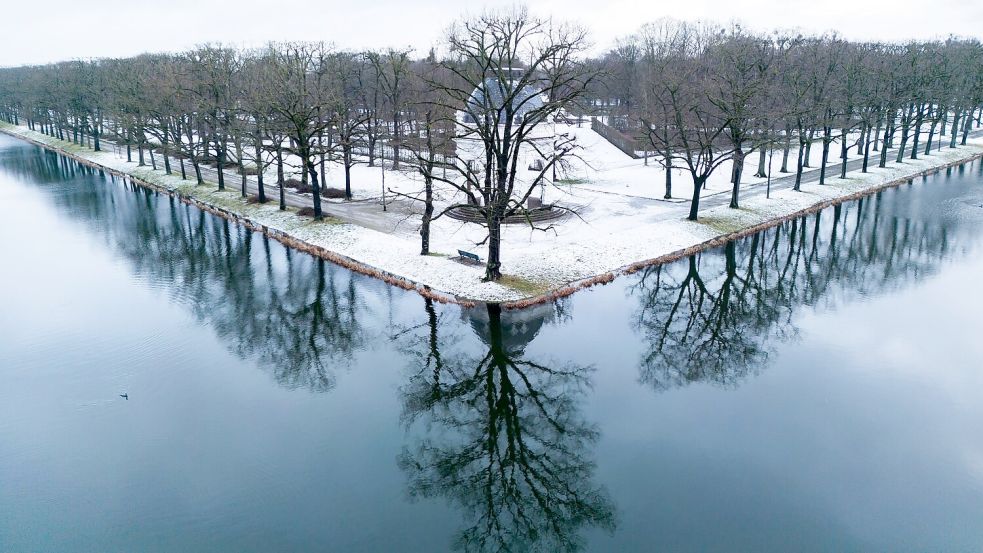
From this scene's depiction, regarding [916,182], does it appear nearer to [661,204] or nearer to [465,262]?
[661,204]

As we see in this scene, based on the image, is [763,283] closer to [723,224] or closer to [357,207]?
[723,224]

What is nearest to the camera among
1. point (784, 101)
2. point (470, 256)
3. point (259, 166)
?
point (470, 256)

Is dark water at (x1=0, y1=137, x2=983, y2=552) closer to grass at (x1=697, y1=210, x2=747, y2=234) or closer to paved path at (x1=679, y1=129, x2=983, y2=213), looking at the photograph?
grass at (x1=697, y1=210, x2=747, y2=234)

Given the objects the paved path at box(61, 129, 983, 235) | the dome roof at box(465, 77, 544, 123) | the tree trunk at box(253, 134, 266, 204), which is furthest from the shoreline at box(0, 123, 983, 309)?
the dome roof at box(465, 77, 544, 123)

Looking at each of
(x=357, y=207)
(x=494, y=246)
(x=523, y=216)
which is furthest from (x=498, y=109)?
(x=357, y=207)

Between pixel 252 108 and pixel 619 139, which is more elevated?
pixel 252 108

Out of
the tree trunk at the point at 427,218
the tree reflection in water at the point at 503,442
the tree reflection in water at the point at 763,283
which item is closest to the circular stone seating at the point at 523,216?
the tree trunk at the point at 427,218
